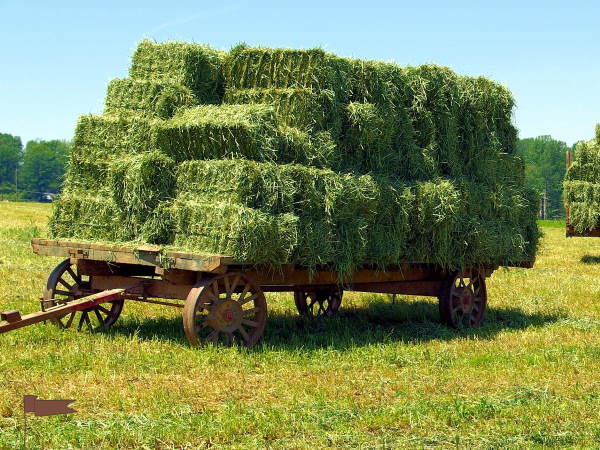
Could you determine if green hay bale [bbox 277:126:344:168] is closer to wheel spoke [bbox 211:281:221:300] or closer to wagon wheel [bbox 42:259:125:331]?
wheel spoke [bbox 211:281:221:300]

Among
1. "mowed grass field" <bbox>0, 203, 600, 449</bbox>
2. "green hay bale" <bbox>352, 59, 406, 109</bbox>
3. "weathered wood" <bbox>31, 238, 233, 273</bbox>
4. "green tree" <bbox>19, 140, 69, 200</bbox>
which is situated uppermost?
"green tree" <bbox>19, 140, 69, 200</bbox>

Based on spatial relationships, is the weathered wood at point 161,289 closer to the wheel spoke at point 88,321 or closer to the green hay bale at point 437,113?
the wheel spoke at point 88,321

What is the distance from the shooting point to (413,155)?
1177 centimetres

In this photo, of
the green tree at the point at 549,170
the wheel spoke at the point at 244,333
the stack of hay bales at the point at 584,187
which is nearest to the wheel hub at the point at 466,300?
the wheel spoke at the point at 244,333

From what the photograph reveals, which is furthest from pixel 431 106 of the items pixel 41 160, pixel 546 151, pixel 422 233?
pixel 41 160

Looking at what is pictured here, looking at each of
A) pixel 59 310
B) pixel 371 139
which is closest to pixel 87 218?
pixel 59 310

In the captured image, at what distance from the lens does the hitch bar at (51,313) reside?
909 centimetres

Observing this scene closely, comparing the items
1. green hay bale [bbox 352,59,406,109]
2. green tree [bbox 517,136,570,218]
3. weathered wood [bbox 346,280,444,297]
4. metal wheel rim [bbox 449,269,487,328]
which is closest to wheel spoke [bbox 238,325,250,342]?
weathered wood [bbox 346,280,444,297]

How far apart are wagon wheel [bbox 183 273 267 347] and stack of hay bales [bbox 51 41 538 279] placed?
496 millimetres

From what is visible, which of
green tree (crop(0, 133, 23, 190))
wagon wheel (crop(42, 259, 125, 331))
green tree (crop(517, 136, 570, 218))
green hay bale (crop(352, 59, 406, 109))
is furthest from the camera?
green tree (crop(0, 133, 23, 190))

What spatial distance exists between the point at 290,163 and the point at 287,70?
4.16 feet

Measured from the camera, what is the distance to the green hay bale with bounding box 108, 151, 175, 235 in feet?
34.0

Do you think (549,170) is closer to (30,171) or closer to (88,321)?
(30,171)

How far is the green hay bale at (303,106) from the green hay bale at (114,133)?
1456 millimetres
